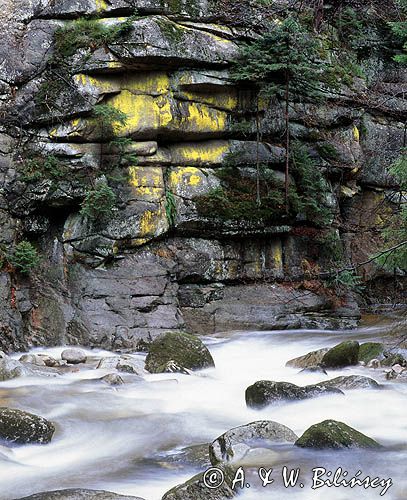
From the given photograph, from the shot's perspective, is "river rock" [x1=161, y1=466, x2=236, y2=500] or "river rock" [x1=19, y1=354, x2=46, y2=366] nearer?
"river rock" [x1=161, y1=466, x2=236, y2=500]

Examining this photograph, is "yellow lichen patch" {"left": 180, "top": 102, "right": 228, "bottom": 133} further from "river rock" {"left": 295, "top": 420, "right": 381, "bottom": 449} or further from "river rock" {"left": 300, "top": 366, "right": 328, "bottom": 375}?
"river rock" {"left": 295, "top": 420, "right": 381, "bottom": 449}

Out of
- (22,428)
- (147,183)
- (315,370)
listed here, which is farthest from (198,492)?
(147,183)

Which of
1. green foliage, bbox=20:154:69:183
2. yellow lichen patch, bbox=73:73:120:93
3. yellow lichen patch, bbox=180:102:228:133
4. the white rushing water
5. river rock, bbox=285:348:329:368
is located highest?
yellow lichen patch, bbox=73:73:120:93

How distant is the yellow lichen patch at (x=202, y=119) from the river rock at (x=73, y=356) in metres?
6.10

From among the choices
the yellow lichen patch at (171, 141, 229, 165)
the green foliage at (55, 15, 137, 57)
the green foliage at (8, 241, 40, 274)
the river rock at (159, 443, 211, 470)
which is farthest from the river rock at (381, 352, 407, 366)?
the green foliage at (55, 15, 137, 57)

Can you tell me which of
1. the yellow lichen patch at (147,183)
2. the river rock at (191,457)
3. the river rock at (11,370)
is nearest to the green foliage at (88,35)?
the yellow lichen patch at (147,183)

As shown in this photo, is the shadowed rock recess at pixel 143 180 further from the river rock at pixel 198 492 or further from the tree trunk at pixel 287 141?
the river rock at pixel 198 492

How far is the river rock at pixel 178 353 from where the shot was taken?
869 cm

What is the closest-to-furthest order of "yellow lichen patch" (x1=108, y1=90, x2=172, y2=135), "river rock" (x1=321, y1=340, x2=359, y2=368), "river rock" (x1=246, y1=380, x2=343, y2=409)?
"river rock" (x1=246, y1=380, x2=343, y2=409)
"river rock" (x1=321, y1=340, x2=359, y2=368)
"yellow lichen patch" (x1=108, y1=90, x2=172, y2=135)

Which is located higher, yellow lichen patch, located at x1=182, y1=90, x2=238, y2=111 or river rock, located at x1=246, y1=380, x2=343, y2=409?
yellow lichen patch, located at x1=182, y1=90, x2=238, y2=111

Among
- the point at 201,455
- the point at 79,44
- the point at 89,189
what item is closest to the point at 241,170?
the point at 89,189

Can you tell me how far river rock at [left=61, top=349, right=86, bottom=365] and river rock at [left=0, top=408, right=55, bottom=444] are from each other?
4.16 meters

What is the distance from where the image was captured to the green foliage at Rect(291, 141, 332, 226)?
1405 centimetres

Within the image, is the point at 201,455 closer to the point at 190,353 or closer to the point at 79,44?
the point at 190,353
